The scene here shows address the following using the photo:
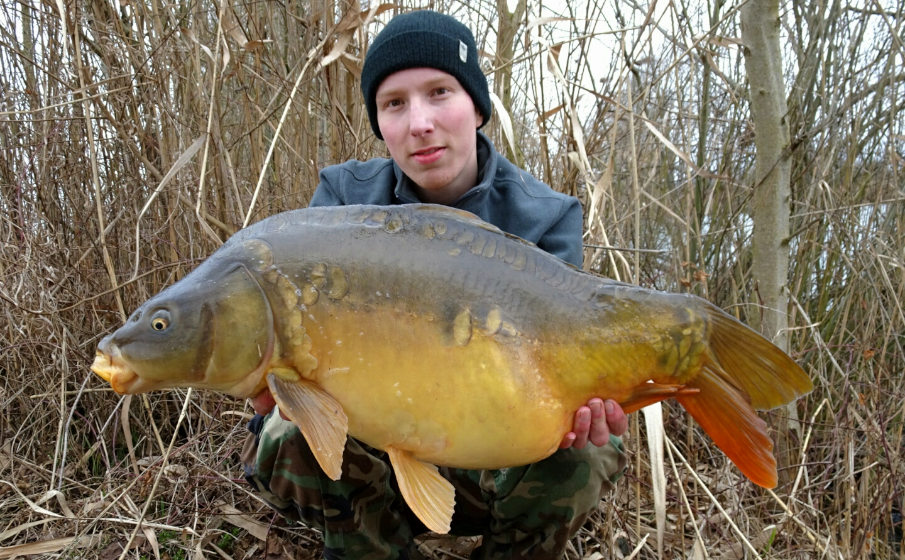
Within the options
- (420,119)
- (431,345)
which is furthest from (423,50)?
(431,345)

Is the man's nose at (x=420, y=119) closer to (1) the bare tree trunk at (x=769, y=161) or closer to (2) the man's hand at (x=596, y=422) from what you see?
(2) the man's hand at (x=596, y=422)

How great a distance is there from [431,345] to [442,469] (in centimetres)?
65

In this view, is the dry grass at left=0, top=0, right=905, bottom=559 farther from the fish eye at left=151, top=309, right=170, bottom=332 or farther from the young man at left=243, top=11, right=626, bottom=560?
the fish eye at left=151, top=309, right=170, bottom=332

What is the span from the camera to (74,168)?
7.18 ft

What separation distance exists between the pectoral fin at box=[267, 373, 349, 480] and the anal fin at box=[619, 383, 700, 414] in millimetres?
474

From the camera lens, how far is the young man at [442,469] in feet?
4.92

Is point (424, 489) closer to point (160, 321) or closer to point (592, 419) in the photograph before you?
point (592, 419)

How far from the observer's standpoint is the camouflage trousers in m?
1.49

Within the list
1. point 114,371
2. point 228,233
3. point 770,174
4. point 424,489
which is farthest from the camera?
point 770,174

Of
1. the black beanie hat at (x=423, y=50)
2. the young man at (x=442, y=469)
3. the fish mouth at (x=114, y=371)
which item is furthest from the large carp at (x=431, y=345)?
the black beanie hat at (x=423, y=50)

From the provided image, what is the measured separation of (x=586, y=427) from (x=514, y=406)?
0.55ft

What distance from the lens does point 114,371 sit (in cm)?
99

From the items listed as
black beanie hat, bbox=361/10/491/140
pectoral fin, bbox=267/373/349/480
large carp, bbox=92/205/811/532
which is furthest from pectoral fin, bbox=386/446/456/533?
black beanie hat, bbox=361/10/491/140

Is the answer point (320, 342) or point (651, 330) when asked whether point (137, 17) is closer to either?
point (320, 342)
